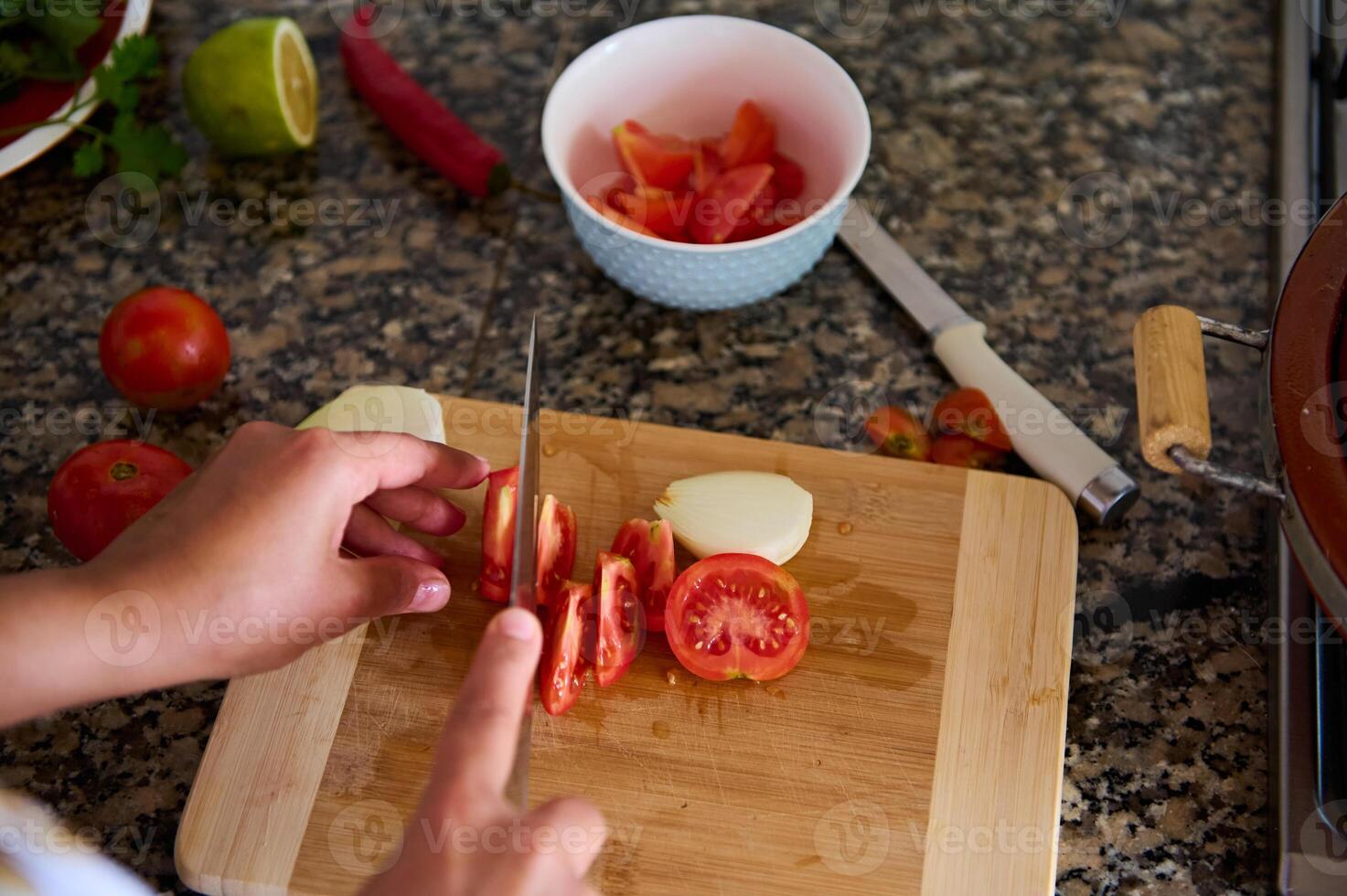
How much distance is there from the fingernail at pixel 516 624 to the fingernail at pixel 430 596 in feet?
1.00

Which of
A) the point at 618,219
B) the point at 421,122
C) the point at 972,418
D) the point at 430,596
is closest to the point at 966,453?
the point at 972,418

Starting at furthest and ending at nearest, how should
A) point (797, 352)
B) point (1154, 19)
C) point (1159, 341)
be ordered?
point (1154, 19) → point (797, 352) → point (1159, 341)

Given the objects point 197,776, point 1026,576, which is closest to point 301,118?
point 197,776

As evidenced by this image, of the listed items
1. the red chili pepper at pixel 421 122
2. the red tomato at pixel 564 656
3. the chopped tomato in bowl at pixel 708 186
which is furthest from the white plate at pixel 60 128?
the red tomato at pixel 564 656

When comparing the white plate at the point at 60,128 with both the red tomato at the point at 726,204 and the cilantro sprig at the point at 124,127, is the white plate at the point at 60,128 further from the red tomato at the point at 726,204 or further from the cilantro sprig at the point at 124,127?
the red tomato at the point at 726,204

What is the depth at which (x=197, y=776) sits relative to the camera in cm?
110

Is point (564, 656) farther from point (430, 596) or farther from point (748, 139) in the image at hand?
point (748, 139)

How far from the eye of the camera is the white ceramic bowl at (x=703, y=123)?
1.35 m

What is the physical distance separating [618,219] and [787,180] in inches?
10.1

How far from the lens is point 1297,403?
36.3 inches

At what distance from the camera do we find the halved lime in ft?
5.06

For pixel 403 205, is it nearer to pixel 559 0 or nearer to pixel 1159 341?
pixel 559 0

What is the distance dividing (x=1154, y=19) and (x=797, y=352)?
0.89m

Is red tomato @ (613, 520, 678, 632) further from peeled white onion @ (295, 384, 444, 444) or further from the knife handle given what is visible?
the knife handle
